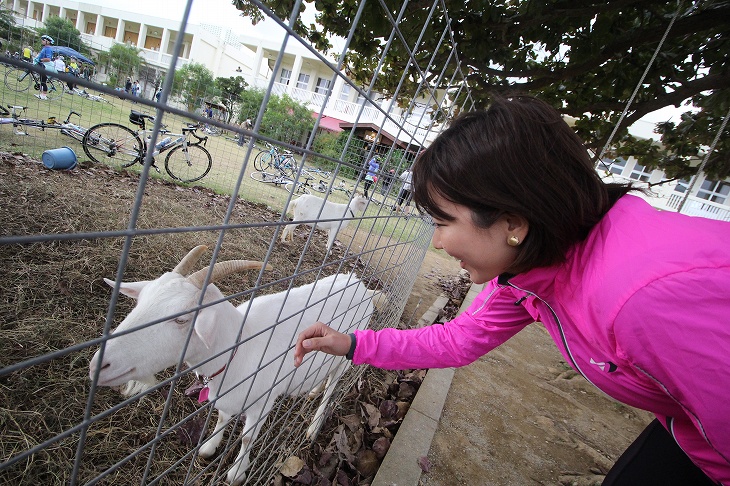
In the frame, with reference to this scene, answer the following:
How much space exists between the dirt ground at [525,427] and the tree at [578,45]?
9.27 ft

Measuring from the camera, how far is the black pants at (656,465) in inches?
50.7

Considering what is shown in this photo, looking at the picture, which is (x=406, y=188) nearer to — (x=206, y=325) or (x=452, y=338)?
(x=452, y=338)

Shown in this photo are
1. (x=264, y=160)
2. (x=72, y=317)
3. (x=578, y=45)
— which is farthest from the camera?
(x=264, y=160)

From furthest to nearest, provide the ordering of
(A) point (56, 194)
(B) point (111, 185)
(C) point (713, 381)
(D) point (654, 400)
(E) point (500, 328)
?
(B) point (111, 185), (A) point (56, 194), (E) point (500, 328), (D) point (654, 400), (C) point (713, 381)

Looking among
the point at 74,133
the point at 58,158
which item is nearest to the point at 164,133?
the point at 74,133

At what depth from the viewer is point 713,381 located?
782mm

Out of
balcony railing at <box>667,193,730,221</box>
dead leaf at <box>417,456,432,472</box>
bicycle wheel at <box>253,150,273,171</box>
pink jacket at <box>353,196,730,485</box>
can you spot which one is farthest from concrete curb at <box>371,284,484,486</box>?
balcony railing at <box>667,193,730,221</box>

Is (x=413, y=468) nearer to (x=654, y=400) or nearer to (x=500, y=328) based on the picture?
(x=500, y=328)

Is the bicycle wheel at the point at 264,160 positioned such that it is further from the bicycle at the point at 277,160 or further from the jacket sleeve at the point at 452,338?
the jacket sleeve at the point at 452,338

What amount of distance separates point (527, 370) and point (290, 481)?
2931mm

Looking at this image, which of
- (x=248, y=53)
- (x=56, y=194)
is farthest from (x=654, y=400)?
(x=248, y=53)

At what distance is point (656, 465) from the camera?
1.35 metres

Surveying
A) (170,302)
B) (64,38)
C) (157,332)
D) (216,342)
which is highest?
(64,38)

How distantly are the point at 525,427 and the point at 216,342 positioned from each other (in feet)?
8.63
